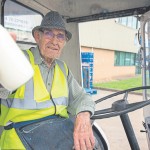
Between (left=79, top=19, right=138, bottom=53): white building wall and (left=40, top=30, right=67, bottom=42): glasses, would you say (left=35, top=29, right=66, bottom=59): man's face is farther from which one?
(left=79, top=19, right=138, bottom=53): white building wall

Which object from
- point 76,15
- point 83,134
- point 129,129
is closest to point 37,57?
point 83,134

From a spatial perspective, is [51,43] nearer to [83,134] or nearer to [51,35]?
[51,35]

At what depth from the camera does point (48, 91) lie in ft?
7.20

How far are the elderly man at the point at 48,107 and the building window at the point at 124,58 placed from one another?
23064 millimetres

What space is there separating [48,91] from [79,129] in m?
0.40

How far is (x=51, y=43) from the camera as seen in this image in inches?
91.5

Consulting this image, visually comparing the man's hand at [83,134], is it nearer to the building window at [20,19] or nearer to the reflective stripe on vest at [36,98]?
the reflective stripe on vest at [36,98]

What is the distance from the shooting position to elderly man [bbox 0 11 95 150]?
6.54 feet

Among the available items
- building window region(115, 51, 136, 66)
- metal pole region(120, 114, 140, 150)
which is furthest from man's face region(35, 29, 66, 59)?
building window region(115, 51, 136, 66)

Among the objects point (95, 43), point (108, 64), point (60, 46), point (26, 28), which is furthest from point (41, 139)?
point (108, 64)

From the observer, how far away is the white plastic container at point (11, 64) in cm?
83

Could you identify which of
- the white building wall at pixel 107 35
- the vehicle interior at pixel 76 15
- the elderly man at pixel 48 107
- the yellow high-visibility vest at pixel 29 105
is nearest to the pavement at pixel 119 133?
the vehicle interior at pixel 76 15

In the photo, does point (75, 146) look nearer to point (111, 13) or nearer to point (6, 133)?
point (6, 133)

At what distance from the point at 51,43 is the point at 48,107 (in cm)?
50
